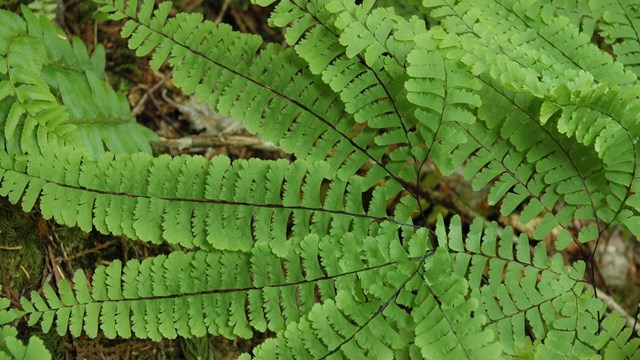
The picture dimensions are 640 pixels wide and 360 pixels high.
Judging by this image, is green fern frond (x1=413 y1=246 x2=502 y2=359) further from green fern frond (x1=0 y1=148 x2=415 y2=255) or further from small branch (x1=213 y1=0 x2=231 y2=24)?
small branch (x1=213 y1=0 x2=231 y2=24)

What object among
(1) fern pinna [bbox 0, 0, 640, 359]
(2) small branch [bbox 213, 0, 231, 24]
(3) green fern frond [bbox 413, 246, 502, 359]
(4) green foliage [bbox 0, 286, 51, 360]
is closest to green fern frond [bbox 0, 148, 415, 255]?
(1) fern pinna [bbox 0, 0, 640, 359]

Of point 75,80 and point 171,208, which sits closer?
point 171,208

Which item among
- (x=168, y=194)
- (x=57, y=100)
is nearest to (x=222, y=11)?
(x=57, y=100)

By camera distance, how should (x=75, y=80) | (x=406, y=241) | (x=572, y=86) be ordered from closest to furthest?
1. (x=572, y=86)
2. (x=406, y=241)
3. (x=75, y=80)

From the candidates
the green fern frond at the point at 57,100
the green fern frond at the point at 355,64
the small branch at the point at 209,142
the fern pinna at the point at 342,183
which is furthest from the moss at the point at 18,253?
the green fern frond at the point at 355,64

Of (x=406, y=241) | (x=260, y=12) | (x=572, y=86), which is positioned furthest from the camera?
(x=260, y=12)

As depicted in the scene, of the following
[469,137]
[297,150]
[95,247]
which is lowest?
[95,247]

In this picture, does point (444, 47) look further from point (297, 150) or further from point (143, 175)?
point (143, 175)

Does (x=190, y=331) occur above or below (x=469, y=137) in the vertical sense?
below

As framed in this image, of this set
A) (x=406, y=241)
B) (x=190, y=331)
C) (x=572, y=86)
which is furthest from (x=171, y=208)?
(x=572, y=86)
